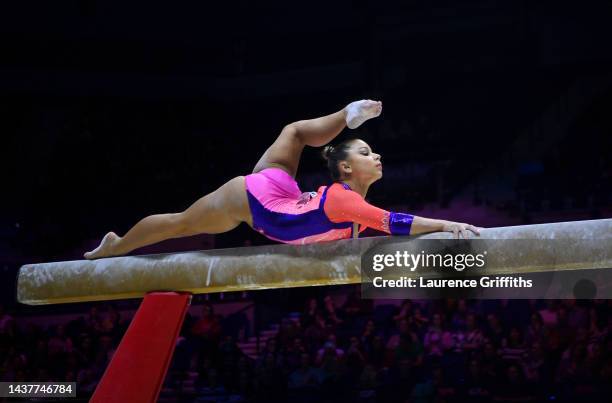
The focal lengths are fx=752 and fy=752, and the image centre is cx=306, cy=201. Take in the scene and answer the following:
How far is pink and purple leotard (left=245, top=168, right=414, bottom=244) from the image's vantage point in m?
3.03

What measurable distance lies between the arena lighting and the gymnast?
6.8 inches

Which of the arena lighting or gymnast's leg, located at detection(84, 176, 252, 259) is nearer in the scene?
the arena lighting

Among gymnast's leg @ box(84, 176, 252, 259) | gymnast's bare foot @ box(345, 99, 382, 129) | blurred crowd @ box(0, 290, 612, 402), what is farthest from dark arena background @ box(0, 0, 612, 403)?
gymnast's bare foot @ box(345, 99, 382, 129)

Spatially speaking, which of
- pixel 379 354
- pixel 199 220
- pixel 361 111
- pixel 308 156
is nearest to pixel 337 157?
Answer: pixel 361 111

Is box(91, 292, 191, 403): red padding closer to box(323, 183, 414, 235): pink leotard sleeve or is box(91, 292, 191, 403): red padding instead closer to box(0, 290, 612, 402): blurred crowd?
box(323, 183, 414, 235): pink leotard sleeve

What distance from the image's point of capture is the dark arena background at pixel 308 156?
6141 millimetres

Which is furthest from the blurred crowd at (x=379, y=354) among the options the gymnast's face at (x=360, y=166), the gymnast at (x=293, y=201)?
the gymnast's face at (x=360, y=166)

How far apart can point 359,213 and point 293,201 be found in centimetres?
51

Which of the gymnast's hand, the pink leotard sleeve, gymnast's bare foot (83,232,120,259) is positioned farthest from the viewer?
gymnast's bare foot (83,232,120,259)

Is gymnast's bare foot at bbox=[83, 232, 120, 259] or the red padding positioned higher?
gymnast's bare foot at bbox=[83, 232, 120, 259]

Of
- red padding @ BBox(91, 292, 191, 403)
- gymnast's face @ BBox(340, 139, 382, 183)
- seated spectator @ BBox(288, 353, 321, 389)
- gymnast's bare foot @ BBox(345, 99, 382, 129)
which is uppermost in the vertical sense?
gymnast's bare foot @ BBox(345, 99, 382, 129)

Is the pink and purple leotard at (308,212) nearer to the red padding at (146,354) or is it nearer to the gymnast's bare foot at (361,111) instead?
the gymnast's bare foot at (361,111)

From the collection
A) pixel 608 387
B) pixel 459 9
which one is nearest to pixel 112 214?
pixel 459 9

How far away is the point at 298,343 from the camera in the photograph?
661 cm
